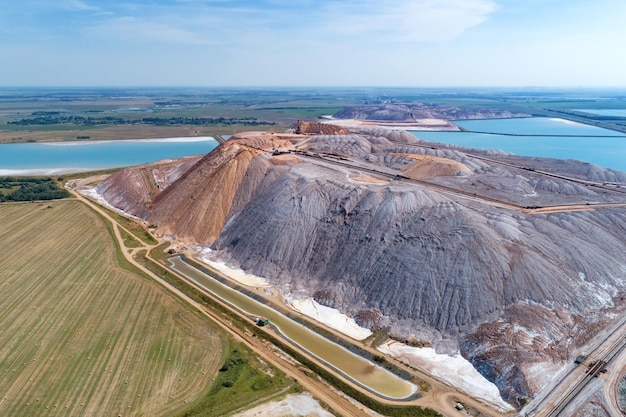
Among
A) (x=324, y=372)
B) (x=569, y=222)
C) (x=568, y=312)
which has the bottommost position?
(x=324, y=372)

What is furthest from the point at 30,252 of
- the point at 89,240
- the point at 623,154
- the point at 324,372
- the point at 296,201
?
the point at 623,154

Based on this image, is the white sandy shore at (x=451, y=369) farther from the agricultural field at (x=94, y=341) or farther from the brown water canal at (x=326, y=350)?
the agricultural field at (x=94, y=341)

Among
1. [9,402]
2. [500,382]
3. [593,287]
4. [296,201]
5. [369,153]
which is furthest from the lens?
[369,153]

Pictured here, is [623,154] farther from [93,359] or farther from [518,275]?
[93,359]

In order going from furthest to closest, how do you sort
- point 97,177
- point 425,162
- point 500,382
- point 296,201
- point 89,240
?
1. point 97,177
2. point 425,162
3. point 89,240
4. point 296,201
5. point 500,382

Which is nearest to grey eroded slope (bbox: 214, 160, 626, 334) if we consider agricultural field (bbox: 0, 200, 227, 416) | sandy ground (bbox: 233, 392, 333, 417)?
sandy ground (bbox: 233, 392, 333, 417)

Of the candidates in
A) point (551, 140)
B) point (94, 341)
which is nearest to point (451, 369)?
point (94, 341)

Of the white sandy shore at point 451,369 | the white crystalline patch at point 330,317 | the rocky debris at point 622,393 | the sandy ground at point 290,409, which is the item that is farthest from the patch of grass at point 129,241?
the rocky debris at point 622,393
